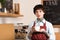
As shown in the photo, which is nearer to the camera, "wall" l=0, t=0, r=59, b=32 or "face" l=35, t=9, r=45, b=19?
"face" l=35, t=9, r=45, b=19

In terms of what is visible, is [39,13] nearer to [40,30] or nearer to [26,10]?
[40,30]

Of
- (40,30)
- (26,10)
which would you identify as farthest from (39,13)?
(26,10)

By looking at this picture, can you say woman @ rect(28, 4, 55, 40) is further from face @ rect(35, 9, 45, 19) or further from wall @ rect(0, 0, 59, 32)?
wall @ rect(0, 0, 59, 32)

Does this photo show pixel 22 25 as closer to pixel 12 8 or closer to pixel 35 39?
pixel 12 8

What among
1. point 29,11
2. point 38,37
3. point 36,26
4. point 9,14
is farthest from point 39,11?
point 29,11

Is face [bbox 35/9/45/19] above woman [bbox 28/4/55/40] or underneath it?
above

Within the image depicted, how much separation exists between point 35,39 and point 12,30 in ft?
2.29

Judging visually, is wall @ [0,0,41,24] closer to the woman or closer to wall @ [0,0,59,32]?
wall @ [0,0,59,32]

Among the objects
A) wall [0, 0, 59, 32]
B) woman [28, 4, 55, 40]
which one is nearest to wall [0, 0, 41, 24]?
wall [0, 0, 59, 32]

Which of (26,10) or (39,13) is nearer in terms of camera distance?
(39,13)

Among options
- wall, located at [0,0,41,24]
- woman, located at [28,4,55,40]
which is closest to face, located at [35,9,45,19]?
woman, located at [28,4,55,40]

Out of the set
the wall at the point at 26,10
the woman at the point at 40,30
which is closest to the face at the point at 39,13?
the woman at the point at 40,30

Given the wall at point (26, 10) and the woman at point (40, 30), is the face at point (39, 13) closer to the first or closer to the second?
the woman at point (40, 30)

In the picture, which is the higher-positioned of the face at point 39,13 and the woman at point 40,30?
the face at point 39,13
